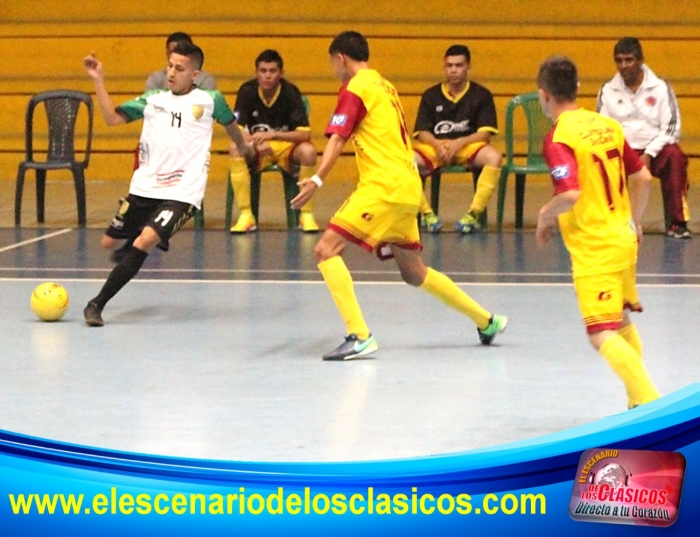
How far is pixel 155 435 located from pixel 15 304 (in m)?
3.39

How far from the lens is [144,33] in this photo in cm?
1581

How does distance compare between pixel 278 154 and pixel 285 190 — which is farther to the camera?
pixel 285 190

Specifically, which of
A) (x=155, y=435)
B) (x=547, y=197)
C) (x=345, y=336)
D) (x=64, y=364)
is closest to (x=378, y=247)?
(x=345, y=336)

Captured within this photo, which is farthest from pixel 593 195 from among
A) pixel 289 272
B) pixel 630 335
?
pixel 289 272

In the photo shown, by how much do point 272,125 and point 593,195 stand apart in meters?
7.26

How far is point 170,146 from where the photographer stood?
25.6ft

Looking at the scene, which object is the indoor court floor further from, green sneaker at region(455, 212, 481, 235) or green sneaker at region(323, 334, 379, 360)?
green sneaker at region(455, 212, 481, 235)

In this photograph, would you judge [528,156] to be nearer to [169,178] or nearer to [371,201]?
[169,178]

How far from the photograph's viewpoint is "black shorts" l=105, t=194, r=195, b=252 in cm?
754

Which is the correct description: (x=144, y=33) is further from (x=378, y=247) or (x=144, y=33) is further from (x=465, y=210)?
(x=378, y=247)

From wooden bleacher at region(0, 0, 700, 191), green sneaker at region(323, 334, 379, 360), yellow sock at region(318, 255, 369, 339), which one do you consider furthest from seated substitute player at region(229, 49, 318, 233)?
green sneaker at region(323, 334, 379, 360)

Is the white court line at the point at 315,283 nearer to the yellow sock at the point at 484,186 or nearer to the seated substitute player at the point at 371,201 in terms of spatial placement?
the seated substitute player at the point at 371,201

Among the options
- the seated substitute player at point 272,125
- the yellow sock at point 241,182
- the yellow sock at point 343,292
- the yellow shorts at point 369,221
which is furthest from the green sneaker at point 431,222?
the yellow sock at point 343,292

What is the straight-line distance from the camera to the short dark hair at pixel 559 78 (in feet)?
16.2
